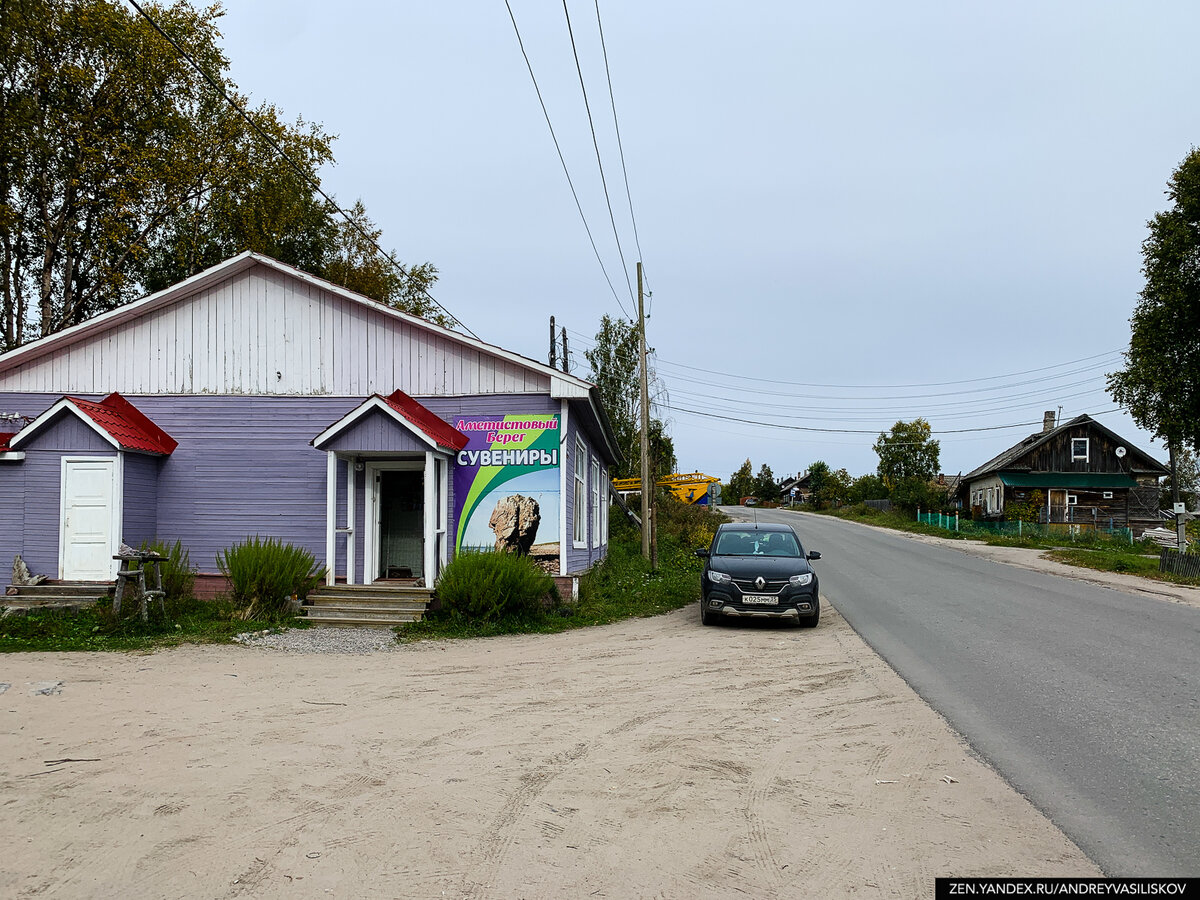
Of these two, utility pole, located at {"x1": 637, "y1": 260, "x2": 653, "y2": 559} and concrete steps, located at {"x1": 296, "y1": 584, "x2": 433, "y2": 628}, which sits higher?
utility pole, located at {"x1": 637, "y1": 260, "x2": 653, "y2": 559}

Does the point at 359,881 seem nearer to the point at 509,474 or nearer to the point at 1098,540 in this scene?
the point at 509,474

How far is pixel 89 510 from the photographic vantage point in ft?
46.0

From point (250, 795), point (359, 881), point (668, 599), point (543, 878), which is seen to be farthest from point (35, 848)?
point (668, 599)

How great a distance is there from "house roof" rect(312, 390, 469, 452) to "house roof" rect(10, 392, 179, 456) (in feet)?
9.93

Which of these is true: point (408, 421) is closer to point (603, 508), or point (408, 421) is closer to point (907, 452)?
point (603, 508)

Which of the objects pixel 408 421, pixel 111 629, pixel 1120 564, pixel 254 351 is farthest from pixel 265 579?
pixel 1120 564

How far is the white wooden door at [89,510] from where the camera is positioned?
45.7 feet

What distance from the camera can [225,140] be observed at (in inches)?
988

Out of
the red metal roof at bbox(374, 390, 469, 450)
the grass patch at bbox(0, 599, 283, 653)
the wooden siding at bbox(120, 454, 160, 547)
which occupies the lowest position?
the grass patch at bbox(0, 599, 283, 653)

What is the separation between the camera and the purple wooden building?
14.7 metres

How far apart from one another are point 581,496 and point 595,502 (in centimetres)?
323

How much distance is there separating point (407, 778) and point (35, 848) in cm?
202

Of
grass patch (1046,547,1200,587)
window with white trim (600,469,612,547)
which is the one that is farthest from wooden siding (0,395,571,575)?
grass patch (1046,547,1200,587)

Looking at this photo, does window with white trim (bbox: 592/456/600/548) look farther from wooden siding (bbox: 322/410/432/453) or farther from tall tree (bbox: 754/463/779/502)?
tall tree (bbox: 754/463/779/502)
